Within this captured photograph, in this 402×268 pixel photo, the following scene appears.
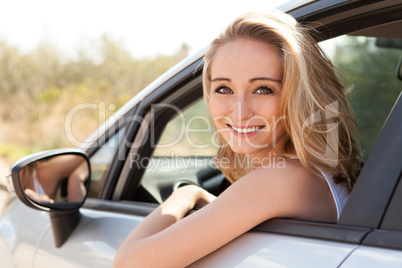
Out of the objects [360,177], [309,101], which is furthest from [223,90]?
[360,177]

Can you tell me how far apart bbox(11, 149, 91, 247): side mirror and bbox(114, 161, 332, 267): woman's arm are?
0.78m

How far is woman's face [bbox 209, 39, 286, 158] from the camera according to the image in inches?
66.7

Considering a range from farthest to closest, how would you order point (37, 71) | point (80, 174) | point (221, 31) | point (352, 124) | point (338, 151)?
point (37, 71), point (80, 174), point (221, 31), point (352, 124), point (338, 151)

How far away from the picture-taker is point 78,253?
2061mm

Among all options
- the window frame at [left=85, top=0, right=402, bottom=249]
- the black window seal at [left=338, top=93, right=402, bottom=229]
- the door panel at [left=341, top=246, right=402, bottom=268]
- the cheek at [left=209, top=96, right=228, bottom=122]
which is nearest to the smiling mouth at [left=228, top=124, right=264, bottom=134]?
the cheek at [left=209, top=96, right=228, bottom=122]

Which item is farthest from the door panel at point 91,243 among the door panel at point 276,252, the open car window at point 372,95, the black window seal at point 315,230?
the open car window at point 372,95

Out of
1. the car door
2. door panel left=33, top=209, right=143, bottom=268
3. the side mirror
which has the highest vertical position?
the car door

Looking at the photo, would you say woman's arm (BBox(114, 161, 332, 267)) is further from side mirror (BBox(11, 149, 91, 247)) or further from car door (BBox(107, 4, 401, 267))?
side mirror (BBox(11, 149, 91, 247))

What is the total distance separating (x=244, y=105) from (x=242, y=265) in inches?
24.0

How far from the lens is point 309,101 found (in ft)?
5.32

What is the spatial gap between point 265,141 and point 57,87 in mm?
20698

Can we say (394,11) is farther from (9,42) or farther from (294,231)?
(9,42)

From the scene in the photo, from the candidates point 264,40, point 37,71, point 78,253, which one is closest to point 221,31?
point 264,40

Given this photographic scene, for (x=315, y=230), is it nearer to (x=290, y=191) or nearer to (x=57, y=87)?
(x=290, y=191)
